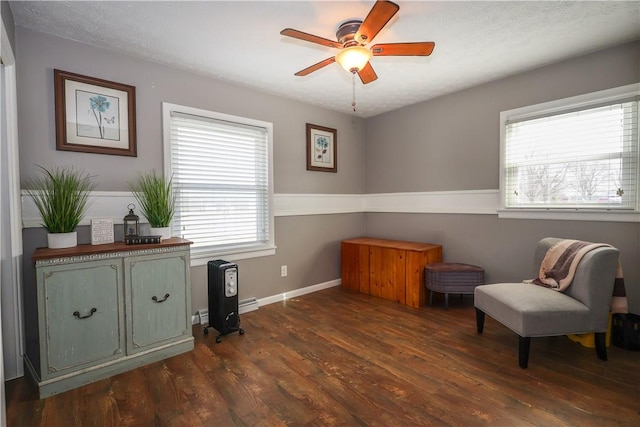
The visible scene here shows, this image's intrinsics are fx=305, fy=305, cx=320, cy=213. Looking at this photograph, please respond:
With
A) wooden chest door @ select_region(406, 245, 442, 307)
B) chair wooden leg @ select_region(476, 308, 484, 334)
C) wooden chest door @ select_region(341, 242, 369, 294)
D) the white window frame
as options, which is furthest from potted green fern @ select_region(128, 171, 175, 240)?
the white window frame

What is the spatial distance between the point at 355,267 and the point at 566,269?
2196mm

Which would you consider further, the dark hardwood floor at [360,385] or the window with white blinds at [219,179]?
the window with white blinds at [219,179]

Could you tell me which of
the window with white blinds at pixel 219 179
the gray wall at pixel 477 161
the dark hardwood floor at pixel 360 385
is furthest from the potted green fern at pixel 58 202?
the gray wall at pixel 477 161

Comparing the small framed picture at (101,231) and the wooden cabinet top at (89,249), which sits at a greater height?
the small framed picture at (101,231)

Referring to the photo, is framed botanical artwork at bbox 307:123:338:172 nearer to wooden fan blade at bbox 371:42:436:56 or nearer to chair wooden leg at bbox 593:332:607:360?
wooden fan blade at bbox 371:42:436:56

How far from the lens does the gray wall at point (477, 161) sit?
2568 mm

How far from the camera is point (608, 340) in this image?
94.3 inches

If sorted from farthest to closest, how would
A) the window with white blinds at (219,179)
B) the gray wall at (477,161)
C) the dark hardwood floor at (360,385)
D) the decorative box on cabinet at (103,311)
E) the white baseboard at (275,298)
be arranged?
the white baseboard at (275,298), the window with white blinds at (219,179), the gray wall at (477,161), the decorative box on cabinet at (103,311), the dark hardwood floor at (360,385)

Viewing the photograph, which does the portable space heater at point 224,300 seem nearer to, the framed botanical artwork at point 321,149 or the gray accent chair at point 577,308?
the framed botanical artwork at point 321,149

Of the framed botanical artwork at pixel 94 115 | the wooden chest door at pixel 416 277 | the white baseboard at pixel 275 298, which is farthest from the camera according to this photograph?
the wooden chest door at pixel 416 277

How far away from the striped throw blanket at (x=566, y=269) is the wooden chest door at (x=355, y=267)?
179 centimetres

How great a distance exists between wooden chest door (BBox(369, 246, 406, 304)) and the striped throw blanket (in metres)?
1.28

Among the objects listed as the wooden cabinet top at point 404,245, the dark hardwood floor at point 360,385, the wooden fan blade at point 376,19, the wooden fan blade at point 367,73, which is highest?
the wooden fan blade at point 376,19

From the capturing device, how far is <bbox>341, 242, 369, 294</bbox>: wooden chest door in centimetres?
384
